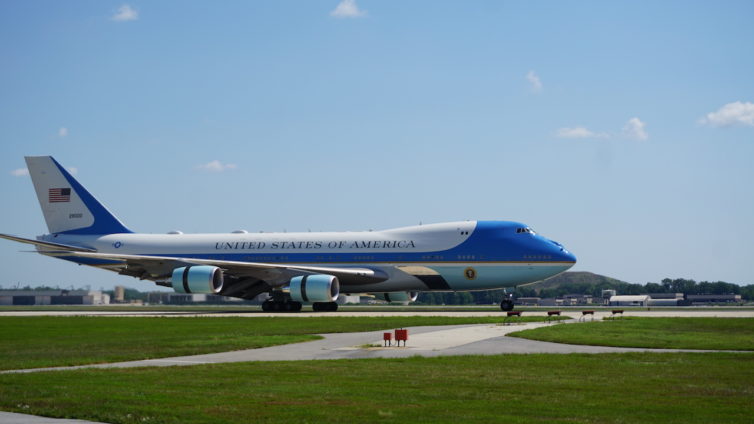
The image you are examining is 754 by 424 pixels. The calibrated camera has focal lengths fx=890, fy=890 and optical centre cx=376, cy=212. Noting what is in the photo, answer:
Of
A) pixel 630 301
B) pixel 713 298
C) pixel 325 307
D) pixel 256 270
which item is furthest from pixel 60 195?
pixel 713 298

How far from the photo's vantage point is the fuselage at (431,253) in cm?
5012

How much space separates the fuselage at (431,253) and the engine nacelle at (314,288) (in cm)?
394

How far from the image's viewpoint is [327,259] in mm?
53531

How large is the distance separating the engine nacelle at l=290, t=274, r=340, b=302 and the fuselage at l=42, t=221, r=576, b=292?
3.94m

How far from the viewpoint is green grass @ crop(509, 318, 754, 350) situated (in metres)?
25.1

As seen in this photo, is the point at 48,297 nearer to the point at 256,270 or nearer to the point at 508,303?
the point at 256,270

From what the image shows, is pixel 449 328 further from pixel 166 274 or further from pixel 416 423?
pixel 166 274

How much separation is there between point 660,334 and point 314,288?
75.8 feet

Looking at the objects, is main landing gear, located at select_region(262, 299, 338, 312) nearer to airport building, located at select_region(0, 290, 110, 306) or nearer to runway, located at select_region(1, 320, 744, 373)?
runway, located at select_region(1, 320, 744, 373)

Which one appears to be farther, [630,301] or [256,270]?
[630,301]

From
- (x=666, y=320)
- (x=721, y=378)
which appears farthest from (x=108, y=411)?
(x=666, y=320)

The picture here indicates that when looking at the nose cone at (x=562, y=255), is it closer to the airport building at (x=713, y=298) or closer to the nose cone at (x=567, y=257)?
the nose cone at (x=567, y=257)

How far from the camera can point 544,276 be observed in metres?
50.4

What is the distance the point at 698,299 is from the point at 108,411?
11827cm
